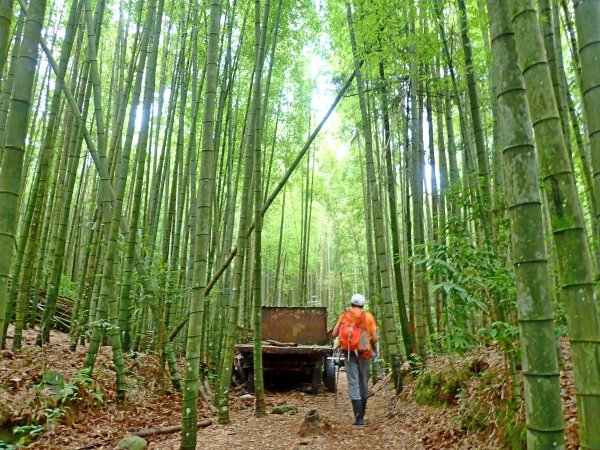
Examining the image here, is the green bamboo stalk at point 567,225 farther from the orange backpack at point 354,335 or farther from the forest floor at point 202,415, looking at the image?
the orange backpack at point 354,335

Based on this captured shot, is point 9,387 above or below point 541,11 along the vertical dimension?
below

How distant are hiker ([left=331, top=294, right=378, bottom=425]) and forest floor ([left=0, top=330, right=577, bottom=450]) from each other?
297 mm

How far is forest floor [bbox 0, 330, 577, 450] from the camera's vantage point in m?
3.01

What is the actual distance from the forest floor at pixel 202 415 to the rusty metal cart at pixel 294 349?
3.47 ft

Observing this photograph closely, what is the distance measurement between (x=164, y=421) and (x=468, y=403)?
2.65 metres

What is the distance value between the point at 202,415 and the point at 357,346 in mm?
1699

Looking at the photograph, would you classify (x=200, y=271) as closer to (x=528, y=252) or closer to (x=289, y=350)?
(x=528, y=252)

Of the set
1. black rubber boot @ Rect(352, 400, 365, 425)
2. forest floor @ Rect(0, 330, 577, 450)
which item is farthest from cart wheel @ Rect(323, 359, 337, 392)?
black rubber boot @ Rect(352, 400, 365, 425)

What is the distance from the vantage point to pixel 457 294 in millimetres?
2387

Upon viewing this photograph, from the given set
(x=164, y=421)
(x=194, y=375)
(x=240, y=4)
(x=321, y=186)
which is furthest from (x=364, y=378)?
(x=321, y=186)

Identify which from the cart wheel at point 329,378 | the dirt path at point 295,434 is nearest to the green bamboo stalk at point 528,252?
the dirt path at point 295,434

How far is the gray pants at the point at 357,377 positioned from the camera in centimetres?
427

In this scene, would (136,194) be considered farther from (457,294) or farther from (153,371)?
(457,294)

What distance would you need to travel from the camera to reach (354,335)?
441 centimetres
